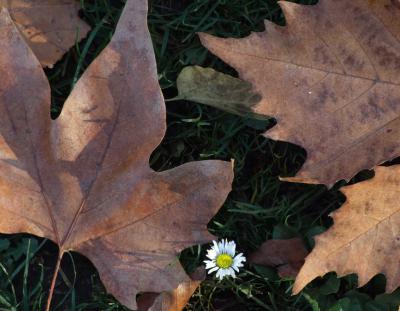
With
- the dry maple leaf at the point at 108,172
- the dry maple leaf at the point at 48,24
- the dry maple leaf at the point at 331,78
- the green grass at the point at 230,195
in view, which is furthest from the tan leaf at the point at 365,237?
the dry maple leaf at the point at 48,24

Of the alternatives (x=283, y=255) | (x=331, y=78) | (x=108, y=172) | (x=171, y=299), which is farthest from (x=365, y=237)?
(x=108, y=172)

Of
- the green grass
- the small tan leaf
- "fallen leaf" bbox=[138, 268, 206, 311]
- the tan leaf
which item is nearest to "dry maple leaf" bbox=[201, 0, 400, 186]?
the tan leaf

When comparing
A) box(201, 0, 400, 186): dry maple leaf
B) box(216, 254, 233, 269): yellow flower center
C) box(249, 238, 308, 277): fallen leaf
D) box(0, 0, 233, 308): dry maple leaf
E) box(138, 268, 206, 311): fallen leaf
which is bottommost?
box(138, 268, 206, 311): fallen leaf

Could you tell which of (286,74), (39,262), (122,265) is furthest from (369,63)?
(39,262)

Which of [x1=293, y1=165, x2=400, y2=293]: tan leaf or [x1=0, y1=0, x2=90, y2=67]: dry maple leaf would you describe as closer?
[x1=293, y1=165, x2=400, y2=293]: tan leaf

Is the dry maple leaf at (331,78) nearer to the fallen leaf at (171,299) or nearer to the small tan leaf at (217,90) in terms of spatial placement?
the small tan leaf at (217,90)

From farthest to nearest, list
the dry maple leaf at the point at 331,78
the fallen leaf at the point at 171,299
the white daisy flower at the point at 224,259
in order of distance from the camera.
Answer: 1. the white daisy flower at the point at 224,259
2. the fallen leaf at the point at 171,299
3. the dry maple leaf at the point at 331,78

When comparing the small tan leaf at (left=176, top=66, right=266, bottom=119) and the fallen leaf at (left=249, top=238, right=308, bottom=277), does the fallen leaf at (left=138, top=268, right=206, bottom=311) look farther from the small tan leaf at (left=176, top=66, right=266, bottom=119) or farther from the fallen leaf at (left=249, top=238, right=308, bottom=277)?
the small tan leaf at (left=176, top=66, right=266, bottom=119)
